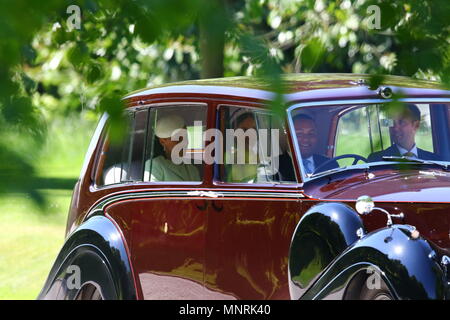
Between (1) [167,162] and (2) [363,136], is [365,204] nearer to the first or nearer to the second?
(2) [363,136]

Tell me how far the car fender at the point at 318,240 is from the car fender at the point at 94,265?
1205 millimetres

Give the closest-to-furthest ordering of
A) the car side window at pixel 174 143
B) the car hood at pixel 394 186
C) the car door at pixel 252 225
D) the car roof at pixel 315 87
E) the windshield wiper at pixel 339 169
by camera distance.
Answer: the car hood at pixel 394 186
the car door at pixel 252 225
the windshield wiper at pixel 339 169
the car roof at pixel 315 87
the car side window at pixel 174 143

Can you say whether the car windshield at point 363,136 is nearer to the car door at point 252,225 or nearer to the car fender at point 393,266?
the car door at point 252,225

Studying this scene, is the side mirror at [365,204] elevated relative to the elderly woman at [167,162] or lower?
lower

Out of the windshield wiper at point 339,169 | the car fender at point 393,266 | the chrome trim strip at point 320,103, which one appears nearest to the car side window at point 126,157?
the chrome trim strip at point 320,103

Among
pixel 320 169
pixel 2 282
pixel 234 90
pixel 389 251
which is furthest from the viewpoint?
pixel 2 282

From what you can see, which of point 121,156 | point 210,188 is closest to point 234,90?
point 210,188

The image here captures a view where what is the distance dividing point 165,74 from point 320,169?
8.43 meters

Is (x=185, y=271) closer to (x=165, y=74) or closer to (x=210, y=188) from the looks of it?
(x=210, y=188)

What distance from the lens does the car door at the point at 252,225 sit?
497 centimetres

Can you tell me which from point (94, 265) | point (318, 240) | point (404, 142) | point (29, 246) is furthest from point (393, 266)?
point (29, 246)

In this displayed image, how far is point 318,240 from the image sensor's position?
478 cm

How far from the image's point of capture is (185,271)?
5.30m
